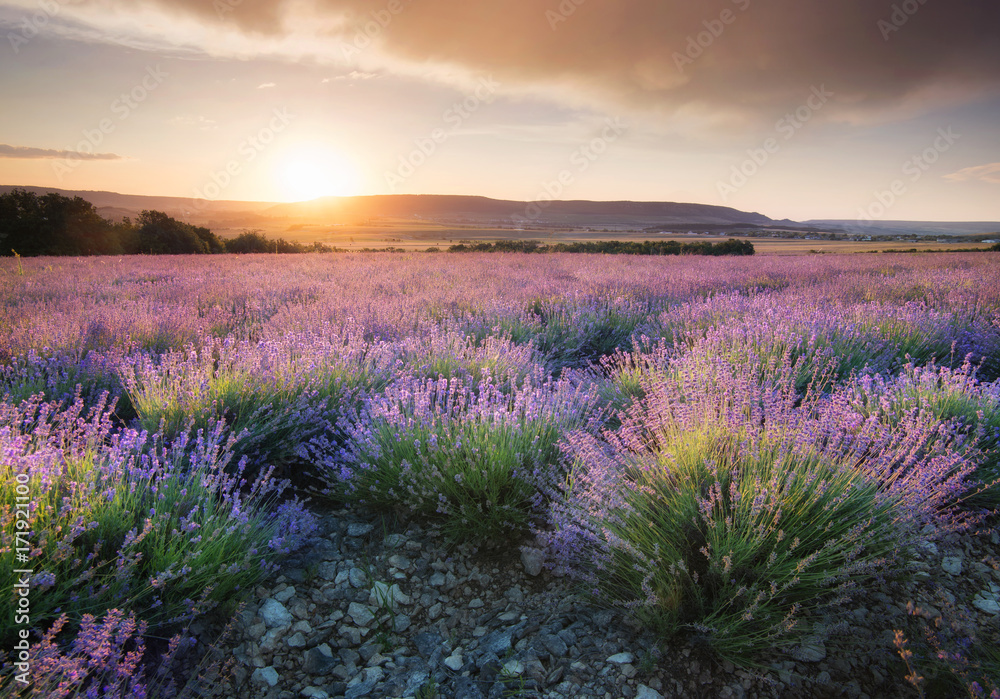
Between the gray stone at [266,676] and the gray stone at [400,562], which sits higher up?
the gray stone at [400,562]

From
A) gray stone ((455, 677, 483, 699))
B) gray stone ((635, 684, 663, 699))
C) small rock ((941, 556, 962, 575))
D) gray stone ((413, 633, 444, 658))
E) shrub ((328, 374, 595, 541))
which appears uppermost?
shrub ((328, 374, 595, 541))

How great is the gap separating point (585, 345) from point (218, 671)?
5.13 meters

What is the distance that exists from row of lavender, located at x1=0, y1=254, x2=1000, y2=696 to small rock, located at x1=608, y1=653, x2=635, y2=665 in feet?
A: 0.55

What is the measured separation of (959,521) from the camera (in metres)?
2.71

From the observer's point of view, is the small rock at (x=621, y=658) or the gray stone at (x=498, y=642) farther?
the gray stone at (x=498, y=642)

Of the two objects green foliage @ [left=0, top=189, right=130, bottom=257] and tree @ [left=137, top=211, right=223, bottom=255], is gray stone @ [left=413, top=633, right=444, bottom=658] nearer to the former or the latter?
green foliage @ [left=0, top=189, right=130, bottom=257]

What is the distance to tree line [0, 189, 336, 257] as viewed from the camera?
23.2 m

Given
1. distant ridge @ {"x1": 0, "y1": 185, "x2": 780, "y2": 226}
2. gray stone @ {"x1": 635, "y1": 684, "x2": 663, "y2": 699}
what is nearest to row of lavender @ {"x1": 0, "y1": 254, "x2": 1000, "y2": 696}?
gray stone @ {"x1": 635, "y1": 684, "x2": 663, "y2": 699}

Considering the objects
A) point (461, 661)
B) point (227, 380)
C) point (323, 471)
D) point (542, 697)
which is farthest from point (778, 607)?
point (227, 380)

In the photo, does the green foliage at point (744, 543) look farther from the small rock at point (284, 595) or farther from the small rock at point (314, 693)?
the small rock at point (284, 595)

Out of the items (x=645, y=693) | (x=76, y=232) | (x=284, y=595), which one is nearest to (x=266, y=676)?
(x=284, y=595)

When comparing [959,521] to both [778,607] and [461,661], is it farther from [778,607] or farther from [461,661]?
[461,661]

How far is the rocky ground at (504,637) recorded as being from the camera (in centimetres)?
178

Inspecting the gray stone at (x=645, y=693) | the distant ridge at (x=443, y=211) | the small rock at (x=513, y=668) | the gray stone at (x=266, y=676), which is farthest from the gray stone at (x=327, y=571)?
the distant ridge at (x=443, y=211)
